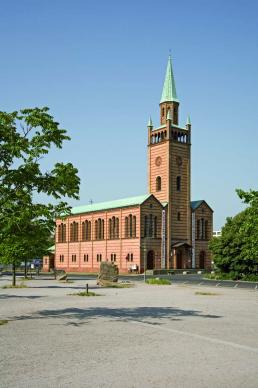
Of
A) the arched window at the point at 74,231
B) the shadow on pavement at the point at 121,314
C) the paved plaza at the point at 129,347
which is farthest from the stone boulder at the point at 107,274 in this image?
the arched window at the point at 74,231

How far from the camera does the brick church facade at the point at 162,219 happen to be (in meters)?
74.7

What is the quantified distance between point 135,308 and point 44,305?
16.2ft

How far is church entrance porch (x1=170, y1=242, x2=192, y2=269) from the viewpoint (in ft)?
251

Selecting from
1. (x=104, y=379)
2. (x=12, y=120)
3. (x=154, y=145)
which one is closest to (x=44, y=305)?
(x=12, y=120)

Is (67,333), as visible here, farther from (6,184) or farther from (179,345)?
(6,184)

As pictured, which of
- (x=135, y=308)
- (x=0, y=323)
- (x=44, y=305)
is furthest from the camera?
(x=44, y=305)

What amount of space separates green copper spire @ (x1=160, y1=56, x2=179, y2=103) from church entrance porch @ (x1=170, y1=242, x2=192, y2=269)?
25043mm

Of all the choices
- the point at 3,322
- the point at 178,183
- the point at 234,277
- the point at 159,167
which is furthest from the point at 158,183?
the point at 3,322

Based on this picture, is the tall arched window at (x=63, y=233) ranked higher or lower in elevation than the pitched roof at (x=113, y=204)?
lower

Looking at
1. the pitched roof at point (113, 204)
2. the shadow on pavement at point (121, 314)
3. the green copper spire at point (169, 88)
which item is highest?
the green copper spire at point (169, 88)

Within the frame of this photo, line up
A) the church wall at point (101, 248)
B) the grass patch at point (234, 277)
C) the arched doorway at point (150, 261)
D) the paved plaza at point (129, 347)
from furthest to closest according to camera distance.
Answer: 1. the arched doorway at point (150, 261)
2. the church wall at point (101, 248)
3. the grass patch at point (234, 277)
4. the paved plaza at point (129, 347)

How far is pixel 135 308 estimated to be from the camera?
22.8 metres

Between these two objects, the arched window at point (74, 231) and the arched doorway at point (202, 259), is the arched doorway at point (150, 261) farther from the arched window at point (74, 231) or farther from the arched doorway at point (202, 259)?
the arched window at point (74, 231)

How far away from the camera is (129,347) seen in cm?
1282
